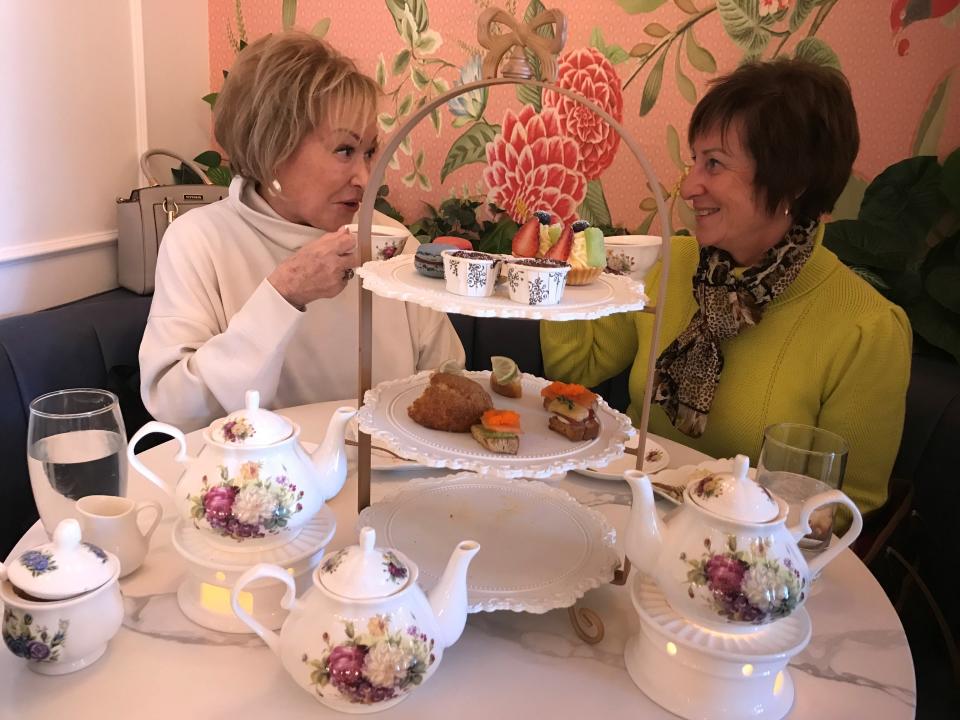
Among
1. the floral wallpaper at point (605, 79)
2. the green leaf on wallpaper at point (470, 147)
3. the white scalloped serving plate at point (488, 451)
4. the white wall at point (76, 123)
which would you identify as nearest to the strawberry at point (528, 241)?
the white scalloped serving plate at point (488, 451)

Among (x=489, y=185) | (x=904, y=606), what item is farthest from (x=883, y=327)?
(x=489, y=185)

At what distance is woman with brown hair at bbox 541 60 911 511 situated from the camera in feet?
5.10

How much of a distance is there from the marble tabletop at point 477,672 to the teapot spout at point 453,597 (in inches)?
3.3

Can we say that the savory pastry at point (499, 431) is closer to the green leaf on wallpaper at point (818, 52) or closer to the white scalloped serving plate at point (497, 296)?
the white scalloped serving plate at point (497, 296)

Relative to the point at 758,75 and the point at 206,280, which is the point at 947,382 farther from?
the point at 206,280

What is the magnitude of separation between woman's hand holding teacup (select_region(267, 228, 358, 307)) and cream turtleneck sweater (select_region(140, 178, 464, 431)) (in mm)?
26

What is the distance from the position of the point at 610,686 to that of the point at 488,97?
92.8 inches

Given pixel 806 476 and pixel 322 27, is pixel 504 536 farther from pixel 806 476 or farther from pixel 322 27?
pixel 322 27

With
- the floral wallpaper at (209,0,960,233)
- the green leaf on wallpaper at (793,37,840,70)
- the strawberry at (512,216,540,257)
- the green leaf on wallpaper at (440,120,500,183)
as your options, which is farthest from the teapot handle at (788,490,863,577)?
the green leaf on wallpaper at (440,120,500,183)

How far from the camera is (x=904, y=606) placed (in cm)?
159

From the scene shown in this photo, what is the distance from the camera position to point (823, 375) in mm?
1592

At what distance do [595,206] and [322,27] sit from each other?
1274mm

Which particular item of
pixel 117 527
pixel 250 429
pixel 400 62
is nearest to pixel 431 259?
pixel 250 429

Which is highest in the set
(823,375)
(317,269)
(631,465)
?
(317,269)
